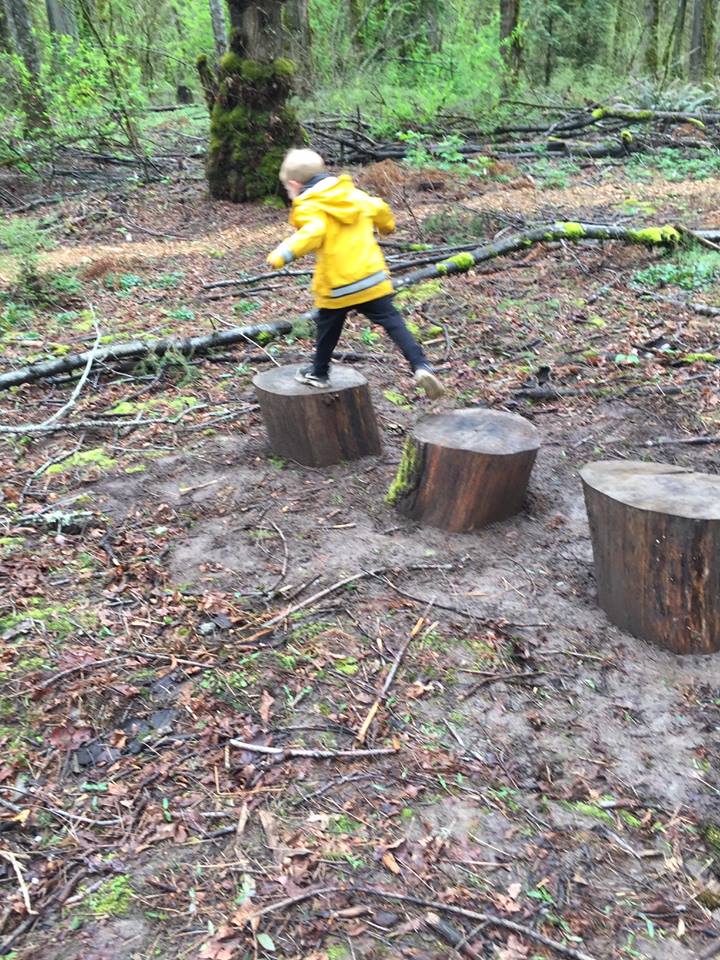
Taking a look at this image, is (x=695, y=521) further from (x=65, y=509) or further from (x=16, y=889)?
(x=65, y=509)

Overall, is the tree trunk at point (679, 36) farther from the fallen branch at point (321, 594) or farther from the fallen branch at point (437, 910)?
the fallen branch at point (437, 910)

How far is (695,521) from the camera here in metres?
3.37

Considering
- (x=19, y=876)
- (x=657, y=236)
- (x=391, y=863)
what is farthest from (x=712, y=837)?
(x=657, y=236)

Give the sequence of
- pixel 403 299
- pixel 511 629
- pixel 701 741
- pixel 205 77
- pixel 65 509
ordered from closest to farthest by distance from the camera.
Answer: pixel 701 741 → pixel 511 629 → pixel 65 509 → pixel 403 299 → pixel 205 77

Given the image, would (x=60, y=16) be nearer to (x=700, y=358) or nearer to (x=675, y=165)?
(x=675, y=165)

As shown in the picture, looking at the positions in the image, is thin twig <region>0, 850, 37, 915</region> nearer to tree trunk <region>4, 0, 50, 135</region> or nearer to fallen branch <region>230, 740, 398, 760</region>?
fallen branch <region>230, 740, 398, 760</region>

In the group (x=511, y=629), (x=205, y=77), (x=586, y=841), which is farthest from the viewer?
(x=205, y=77)

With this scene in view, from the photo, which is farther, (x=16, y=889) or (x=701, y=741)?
(x=701, y=741)

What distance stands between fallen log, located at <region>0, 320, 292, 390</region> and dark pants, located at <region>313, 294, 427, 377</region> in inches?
90.9

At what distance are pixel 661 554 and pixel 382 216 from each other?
9.81 ft

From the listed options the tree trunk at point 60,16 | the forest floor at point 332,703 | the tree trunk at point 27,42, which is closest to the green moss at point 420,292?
the forest floor at point 332,703

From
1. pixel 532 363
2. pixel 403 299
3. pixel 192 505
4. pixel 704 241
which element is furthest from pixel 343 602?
pixel 704 241

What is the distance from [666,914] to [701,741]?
→ 2.79ft

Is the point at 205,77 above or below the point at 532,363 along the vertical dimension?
above
